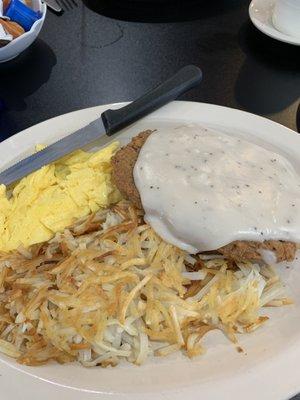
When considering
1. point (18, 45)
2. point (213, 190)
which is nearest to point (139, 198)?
point (213, 190)

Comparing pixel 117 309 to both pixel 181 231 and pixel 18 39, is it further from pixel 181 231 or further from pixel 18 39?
pixel 18 39

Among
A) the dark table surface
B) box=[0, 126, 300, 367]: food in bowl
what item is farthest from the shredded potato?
the dark table surface

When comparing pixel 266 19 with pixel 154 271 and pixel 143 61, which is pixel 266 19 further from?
pixel 154 271

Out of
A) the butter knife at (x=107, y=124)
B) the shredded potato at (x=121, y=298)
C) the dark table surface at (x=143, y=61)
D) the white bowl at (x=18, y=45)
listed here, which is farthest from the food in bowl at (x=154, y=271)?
the white bowl at (x=18, y=45)

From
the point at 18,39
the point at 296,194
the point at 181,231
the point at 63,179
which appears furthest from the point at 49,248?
the point at 18,39

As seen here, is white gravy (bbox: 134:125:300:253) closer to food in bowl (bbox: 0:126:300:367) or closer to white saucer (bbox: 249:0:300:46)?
food in bowl (bbox: 0:126:300:367)

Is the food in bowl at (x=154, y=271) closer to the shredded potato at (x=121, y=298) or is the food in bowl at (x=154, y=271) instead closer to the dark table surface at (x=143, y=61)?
the shredded potato at (x=121, y=298)
